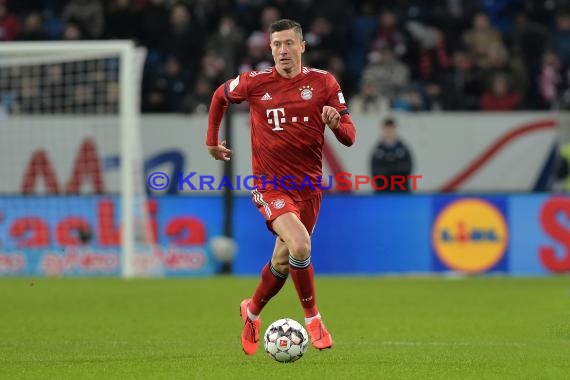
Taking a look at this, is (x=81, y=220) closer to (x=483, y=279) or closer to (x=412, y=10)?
(x=483, y=279)

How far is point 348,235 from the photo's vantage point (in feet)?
60.8

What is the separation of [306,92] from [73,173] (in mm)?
10161

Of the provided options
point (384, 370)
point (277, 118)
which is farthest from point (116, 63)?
point (384, 370)

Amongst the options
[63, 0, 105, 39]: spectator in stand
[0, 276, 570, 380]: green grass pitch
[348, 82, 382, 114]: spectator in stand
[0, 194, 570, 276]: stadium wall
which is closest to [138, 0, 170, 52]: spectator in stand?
[63, 0, 105, 39]: spectator in stand

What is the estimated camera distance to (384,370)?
7832 millimetres

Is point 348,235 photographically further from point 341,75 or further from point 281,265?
point 281,265

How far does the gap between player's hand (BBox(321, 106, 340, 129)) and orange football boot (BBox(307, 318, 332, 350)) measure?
136 cm

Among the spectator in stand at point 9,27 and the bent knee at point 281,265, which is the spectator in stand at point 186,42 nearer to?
the spectator in stand at point 9,27

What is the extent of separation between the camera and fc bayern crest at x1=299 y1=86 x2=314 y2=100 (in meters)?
8.95

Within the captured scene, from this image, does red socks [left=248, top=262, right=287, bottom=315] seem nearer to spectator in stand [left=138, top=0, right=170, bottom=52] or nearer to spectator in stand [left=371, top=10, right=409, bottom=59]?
spectator in stand [left=371, top=10, right=409, bottom=59]

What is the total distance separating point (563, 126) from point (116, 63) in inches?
267

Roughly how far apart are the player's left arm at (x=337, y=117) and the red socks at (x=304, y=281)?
85cm

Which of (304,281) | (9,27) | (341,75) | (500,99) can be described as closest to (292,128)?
(304,281)

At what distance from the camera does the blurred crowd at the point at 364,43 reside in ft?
66.0
